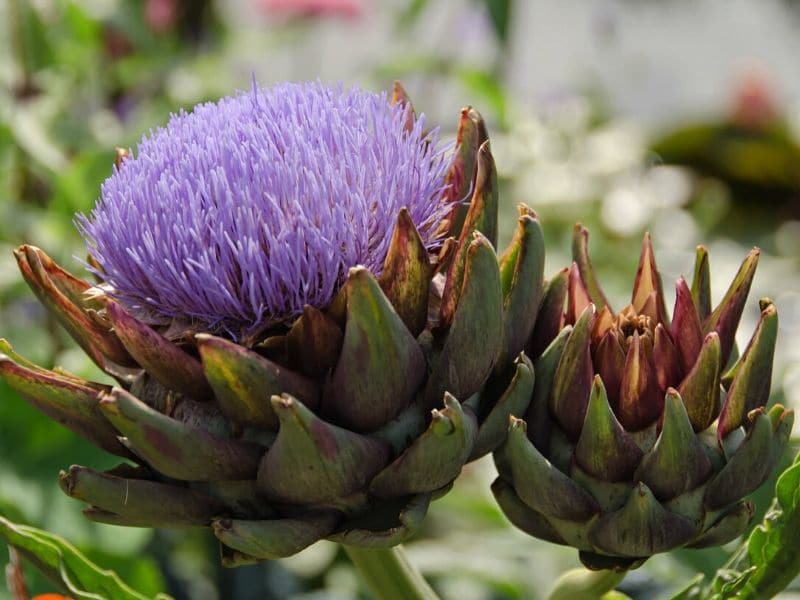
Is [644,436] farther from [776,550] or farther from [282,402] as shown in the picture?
[282,402]

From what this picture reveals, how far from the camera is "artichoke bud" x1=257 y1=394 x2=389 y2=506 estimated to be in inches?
21.5

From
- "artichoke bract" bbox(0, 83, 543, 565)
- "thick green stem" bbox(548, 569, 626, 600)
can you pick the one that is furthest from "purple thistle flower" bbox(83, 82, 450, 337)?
"thick green stem" bbox(548, 569, 626, 600)

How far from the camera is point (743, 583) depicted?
0.58m

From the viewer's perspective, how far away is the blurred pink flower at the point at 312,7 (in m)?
2.00

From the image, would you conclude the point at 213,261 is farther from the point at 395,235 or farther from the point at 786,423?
the point at 786,423

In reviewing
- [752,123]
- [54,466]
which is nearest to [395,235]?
[54,466]

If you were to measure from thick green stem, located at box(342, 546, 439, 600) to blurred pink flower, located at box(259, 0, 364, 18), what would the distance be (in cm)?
149

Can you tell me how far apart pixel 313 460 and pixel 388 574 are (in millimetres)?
138

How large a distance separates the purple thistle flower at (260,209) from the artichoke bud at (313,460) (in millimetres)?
70

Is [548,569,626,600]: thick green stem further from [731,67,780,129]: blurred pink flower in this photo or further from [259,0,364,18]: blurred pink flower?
[731,67,780,129]: blurred pink flower

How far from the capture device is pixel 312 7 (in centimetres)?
202

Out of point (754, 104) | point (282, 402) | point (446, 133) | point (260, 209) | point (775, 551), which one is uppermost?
point (754, 104)

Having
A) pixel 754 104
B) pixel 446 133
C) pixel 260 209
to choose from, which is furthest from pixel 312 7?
pixel 260 209

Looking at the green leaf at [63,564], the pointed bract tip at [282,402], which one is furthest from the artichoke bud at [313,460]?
the green leaf at [63,564]
